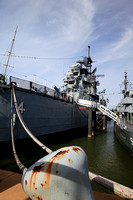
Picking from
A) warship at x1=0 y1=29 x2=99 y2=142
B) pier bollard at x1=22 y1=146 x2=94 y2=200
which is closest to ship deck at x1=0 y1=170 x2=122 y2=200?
pier bollard at x1=22 y1=146 x2=94 y2=200

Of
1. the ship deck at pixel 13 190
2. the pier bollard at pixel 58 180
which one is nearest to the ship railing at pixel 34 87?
the ship deck at pixel 13 190

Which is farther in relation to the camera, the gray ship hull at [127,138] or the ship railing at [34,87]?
the ship railing at [34,87]

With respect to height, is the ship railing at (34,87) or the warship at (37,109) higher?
the ship railing at (34,87)

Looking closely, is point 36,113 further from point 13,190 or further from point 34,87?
point 13,190

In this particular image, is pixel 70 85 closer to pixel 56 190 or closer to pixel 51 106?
pixel 51 106

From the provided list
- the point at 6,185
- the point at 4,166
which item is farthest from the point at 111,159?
the point at 6,185

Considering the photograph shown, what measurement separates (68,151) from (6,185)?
8.32 ft

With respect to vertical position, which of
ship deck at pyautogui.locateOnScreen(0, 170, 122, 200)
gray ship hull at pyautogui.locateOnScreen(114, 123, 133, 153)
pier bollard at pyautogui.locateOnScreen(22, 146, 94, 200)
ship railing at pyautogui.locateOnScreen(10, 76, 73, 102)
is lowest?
gray ship hull at pyautogui.locateOnScreen(114, 123, 133, 153)

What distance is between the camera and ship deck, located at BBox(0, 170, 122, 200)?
2.59m

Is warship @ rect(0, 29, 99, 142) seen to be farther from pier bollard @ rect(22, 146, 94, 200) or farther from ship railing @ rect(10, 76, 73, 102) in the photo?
pier bollard @ rect(22, 146, 94, 200)

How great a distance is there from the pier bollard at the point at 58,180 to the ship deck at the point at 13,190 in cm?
154

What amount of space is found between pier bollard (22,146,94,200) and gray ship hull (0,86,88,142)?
31.8ft

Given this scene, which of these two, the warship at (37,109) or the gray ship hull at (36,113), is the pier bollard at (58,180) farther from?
the gray ship hull at (36,113)

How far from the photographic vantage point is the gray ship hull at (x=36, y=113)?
1016 centimetres
